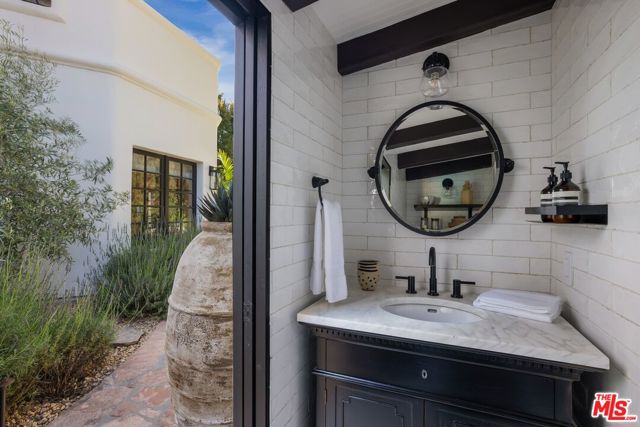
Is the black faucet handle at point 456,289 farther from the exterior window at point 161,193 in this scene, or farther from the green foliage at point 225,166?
the exterior window at point 161,193

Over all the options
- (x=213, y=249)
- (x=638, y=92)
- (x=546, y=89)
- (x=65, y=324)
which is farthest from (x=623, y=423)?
(x=65, y=324)

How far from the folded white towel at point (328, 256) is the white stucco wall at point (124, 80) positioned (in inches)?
23.1

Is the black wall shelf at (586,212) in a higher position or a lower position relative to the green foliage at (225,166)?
lower

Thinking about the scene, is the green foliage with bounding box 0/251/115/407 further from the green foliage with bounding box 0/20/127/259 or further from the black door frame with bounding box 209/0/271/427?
the black door frame with bounding box 209/0/271/427

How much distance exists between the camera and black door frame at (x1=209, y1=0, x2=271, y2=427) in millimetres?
1306

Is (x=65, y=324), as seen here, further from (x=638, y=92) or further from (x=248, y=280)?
(x=638, y=92)

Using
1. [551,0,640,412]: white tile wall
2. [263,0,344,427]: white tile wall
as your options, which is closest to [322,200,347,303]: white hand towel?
[263,0,344,427]: white tile wall

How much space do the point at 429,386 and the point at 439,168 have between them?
3.64ft

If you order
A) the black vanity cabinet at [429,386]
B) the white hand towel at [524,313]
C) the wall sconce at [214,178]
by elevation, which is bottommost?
the black vanity cabinet at [429,386]

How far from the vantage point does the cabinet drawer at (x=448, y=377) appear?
3.78ft

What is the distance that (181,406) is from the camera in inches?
59.3

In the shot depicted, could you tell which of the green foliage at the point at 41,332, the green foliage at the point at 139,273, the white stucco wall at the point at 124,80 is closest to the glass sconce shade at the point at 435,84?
the white stucco wall at the point at 124,80

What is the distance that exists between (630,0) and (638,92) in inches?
11.7

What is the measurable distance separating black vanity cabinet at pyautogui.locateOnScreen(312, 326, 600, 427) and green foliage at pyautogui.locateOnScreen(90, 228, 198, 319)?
2.62 ft
